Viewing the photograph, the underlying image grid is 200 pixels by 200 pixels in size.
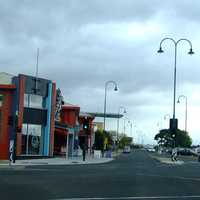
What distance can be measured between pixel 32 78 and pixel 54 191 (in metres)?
36.9

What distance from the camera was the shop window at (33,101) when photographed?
55.3m

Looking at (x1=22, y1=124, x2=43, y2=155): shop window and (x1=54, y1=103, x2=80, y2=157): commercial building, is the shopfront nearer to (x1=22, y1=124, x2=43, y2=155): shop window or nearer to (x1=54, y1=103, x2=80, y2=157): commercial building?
(x1=22, y1=124, x2=43, y2=155): shop window

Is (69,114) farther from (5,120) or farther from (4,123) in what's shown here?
(4,123)

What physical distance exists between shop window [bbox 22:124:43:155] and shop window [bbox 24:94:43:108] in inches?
80.6

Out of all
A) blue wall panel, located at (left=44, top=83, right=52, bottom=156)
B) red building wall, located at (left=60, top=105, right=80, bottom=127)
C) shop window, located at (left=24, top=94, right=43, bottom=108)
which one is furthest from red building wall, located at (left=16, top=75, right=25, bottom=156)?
red building wall, located at (left=60, top=105, right=80, bottom=127)

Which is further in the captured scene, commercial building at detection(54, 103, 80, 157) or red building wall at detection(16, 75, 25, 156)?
commercial building at detection(54, 103, 80, 157)

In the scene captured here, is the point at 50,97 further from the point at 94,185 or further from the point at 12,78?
the point at 94,185

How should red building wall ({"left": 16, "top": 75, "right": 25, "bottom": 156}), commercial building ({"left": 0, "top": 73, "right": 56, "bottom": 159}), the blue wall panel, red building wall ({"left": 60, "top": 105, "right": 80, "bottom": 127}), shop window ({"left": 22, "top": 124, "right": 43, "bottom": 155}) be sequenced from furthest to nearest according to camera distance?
red building wall ({"left": 60, "top": 105, "right": 80, "bottom": 127}) → the blue wall panel → shop window ({"left": 22, "top": 124, "right": 43, "bottom": 155}) → red building wall ({"left": 16, "top": 75, "right": 25, "bottom": 156}) → commercial building ({"left": 0, "top": 73, "right": 56, "bottom": 159})

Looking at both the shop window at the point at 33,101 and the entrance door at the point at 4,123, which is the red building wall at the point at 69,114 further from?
the entrance door at the point at 4,123

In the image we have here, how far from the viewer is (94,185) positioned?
23.3 m

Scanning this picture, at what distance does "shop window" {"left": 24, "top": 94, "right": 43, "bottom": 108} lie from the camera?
2179 inches

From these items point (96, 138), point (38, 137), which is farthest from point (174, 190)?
point (96, 138)

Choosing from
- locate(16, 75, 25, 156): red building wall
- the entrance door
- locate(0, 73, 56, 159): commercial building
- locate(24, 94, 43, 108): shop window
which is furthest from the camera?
locate(24, 94, 43, 108): shop window

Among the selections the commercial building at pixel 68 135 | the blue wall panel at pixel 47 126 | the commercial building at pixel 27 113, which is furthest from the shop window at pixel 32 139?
the commercial building at pixel 68 135
